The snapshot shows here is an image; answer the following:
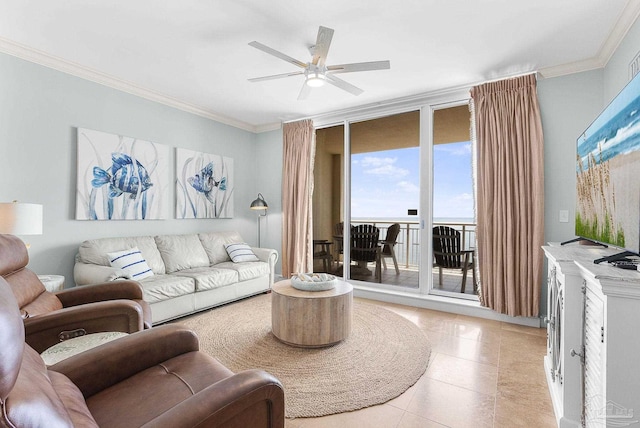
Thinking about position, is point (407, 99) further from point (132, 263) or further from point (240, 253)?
point (132, 263)

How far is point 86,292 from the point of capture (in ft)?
7.35

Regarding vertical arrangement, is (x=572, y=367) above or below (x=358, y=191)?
below

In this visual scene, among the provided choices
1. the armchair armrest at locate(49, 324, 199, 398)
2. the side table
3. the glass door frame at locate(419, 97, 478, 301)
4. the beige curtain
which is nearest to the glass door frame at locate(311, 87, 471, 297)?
the glass door frame at locate(419, 97, 478, 301)

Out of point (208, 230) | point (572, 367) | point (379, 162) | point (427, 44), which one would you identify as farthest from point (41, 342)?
point (379, 162)

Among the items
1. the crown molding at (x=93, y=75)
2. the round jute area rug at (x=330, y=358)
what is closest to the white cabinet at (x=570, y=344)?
the round jute area rug at (x=330, y=358)

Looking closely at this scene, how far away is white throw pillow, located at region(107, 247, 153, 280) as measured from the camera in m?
3.14

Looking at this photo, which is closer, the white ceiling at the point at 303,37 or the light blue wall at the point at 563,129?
the white ceiling at the point at 303,37

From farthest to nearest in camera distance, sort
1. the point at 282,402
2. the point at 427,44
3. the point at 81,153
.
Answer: the point at 81,153 → the point at 427,44 → the point at 282,402

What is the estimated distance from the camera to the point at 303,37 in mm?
2639

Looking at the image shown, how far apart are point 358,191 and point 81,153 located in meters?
3.49

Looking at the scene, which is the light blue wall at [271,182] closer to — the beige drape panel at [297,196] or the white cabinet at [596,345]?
the beige drape panel at [297,196]

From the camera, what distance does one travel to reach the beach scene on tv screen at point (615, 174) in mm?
1315

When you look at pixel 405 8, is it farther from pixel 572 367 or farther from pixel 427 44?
pixel 572 367

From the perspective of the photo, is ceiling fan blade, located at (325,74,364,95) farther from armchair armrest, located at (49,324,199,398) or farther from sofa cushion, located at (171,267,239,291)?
sofa cushion, located at (171,267,239,291)
